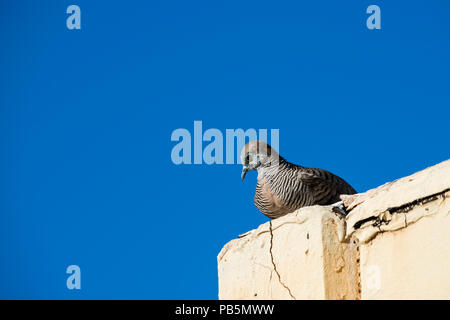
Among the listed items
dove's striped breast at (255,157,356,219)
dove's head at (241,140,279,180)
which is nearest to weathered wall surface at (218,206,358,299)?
dove's striped breast at (255,157,356,219)

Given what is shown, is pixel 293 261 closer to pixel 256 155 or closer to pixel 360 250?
pixel 360 250

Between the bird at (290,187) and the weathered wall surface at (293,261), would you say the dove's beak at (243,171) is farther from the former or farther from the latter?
the weathered wall surface at (293,261)

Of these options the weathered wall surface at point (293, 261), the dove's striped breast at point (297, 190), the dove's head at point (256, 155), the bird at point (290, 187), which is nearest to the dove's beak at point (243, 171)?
the dove's head at point (256, 155)

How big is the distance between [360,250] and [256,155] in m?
3.34

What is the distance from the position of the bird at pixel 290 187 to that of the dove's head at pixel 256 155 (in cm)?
1

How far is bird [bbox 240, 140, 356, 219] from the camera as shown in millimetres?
6910

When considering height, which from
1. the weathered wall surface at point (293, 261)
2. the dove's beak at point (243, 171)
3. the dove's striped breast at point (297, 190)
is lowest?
the weathered wall surface at point (293, 261)

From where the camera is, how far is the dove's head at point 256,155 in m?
7.82

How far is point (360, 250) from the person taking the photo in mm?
4652

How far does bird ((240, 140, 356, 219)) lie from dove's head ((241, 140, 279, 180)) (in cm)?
1

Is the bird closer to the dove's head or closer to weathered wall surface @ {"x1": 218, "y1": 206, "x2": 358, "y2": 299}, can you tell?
the dove's head

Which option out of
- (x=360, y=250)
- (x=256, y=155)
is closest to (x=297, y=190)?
(x=256, y=155)
